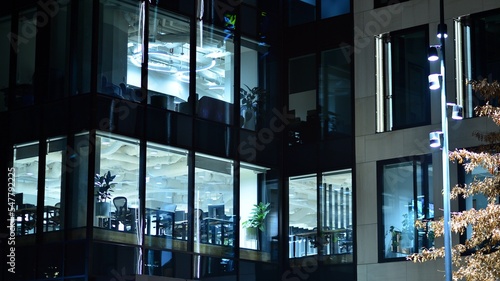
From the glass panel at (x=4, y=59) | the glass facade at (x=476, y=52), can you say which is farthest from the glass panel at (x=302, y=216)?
the glass panel at (x=4, y=59)

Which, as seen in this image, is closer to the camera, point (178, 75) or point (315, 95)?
point (178, 75)

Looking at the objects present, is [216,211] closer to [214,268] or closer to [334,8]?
[214,268]

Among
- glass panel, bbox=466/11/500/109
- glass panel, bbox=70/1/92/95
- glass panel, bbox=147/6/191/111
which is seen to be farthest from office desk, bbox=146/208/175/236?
glass panel, bbox=466/11/500/109

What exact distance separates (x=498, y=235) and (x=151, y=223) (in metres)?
9.77

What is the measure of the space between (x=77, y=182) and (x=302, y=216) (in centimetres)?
811

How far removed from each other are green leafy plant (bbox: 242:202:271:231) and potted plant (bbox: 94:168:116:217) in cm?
538

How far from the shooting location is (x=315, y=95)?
31500mm

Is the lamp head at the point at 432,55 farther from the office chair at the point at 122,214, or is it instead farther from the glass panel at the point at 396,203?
the office chair at the point at 122,214

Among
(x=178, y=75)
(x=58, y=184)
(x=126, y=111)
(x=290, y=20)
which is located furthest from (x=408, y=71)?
(x=58, y=184)

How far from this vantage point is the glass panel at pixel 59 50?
88.7ft

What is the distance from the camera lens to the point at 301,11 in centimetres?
3241

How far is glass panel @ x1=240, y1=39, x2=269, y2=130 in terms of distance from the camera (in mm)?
30641

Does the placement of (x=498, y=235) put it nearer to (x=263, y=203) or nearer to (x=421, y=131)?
(x=421, y=131)

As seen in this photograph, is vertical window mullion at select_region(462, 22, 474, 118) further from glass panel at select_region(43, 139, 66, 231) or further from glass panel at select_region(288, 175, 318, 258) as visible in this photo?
glass panel at select_region(43, 139, 66, 231)
